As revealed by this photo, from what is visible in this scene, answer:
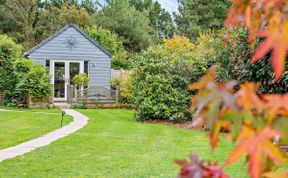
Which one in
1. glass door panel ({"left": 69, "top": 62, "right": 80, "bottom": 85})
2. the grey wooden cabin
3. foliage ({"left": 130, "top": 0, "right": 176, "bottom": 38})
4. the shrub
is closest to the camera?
the grey wooden cabin

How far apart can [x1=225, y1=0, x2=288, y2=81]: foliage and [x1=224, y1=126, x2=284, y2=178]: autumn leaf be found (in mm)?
142

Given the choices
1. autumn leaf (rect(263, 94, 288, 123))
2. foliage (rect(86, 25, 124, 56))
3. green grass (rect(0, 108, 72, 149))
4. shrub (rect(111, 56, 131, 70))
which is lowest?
green grass (rect(0, 108, 72, 149))

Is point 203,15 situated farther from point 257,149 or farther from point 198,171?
point 257,149

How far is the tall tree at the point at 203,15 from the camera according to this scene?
34562mm

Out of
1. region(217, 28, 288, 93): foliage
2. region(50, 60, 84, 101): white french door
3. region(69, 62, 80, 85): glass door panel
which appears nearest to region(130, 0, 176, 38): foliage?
region(69, 62, 80, 85): glass door panel

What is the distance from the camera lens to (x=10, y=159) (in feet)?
22.3

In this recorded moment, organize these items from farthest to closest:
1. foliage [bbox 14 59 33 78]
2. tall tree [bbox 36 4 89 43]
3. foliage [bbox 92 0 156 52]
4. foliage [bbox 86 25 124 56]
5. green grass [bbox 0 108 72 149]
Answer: foliage [bbox 92 0 156 52], tall tree [bbox 36 4 89 43], foliage [bbox 86 25 124 56], foliage [bbox 14 59 33 78], green grass [bbox 0 108 72 149]

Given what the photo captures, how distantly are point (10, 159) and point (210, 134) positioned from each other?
6263 mm

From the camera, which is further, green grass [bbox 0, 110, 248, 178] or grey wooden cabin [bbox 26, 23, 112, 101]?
grey wooden cabin [bbox 26, 23, 112, 101]

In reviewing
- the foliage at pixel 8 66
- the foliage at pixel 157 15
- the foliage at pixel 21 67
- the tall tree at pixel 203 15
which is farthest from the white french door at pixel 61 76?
the foliage at pixel 157 15

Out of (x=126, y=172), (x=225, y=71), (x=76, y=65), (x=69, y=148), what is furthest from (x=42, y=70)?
(x=126, y=172)

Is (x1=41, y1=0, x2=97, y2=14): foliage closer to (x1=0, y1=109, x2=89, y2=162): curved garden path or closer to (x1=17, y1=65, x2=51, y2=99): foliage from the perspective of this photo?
(x1=17, y1=65, x2=51, y2=99): foliage

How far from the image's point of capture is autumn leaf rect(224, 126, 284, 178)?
2.99 ft

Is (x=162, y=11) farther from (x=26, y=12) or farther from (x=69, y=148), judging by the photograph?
(x=69, y=148)
